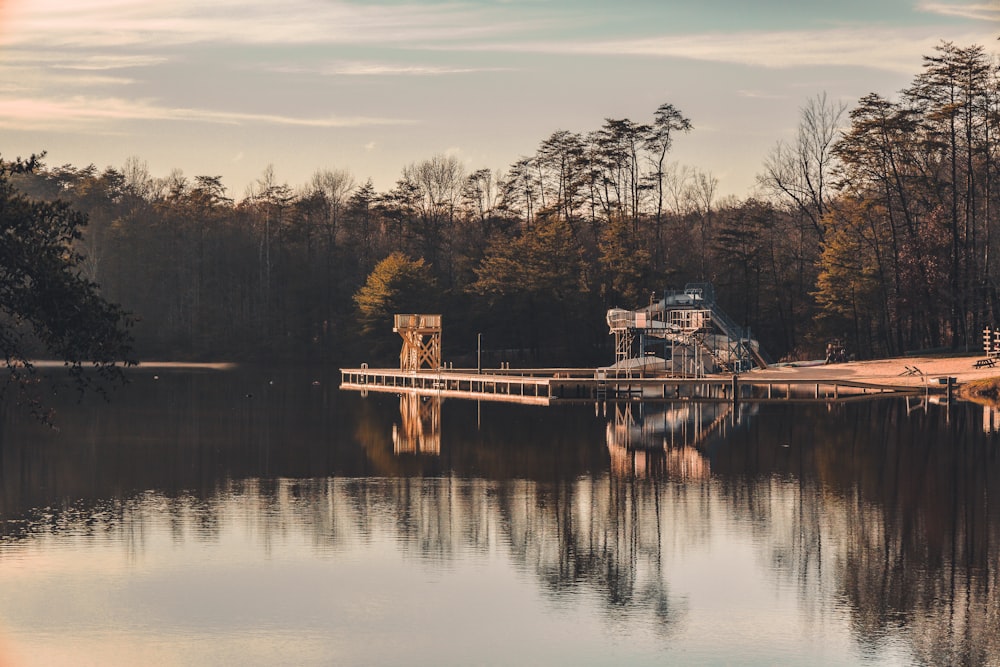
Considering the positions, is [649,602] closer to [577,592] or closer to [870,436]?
[577,592]

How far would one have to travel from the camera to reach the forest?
279ft

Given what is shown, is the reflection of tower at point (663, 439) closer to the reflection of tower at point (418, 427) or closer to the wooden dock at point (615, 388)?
the wooden dock at point (615, 388)

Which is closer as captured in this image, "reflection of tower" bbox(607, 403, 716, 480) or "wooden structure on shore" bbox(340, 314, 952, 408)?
"reflection of tower" bbox(607, 403, 716, 480)

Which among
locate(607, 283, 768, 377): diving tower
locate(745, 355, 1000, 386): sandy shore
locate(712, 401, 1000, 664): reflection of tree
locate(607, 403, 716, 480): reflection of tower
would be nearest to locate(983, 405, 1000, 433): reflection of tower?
locate(712, 401, 1000, 664): reflection of tree

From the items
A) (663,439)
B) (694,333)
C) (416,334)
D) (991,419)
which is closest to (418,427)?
(663,439)

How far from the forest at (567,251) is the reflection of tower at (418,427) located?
20283 mm

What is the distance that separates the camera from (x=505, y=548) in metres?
29.1

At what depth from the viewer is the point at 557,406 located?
6662cm

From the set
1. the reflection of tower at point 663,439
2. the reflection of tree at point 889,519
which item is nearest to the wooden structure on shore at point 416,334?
the reflection of tower at point 663,439

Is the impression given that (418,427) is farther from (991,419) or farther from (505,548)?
(505,548)

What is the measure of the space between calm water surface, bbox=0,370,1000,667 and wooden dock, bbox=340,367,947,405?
665 inches

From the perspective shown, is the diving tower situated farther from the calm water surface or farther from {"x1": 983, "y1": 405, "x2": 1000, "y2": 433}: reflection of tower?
the calm water surface

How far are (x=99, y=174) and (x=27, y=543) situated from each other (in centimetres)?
11338

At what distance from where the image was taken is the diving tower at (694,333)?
79.9m
